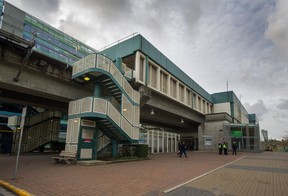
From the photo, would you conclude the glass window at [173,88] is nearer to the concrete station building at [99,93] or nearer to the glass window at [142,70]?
the concrete station building at [99,93]

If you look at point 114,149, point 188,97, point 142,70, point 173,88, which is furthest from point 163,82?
point 114,149

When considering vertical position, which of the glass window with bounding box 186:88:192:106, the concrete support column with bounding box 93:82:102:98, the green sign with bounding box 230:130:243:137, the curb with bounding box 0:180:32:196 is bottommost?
the curb with bounding box 0:180:32:196

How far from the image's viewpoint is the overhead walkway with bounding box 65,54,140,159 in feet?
45.3

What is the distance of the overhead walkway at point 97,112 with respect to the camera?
1380cm

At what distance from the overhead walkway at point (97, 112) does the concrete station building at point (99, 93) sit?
64 millimetres

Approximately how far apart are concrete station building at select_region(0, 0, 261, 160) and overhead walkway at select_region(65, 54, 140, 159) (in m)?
0.06

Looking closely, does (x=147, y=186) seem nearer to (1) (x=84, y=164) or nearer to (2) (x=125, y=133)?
(1) (x=84, y=164)

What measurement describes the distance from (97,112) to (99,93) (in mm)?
2296

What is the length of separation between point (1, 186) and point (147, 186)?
16.1 ft

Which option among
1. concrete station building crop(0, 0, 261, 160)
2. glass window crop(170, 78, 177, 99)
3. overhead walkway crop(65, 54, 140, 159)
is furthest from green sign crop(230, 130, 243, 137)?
overhead walkway crop(65, 54, 140, 159)

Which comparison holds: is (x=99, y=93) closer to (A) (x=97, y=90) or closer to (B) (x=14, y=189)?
(A) (x=97, y=90)

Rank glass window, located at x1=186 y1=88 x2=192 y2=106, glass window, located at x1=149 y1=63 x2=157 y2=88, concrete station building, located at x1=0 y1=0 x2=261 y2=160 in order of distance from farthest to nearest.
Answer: glass window, located at x1=186 y1=88 x2=192 y2=106 → glass window, located at x1=149 y1=63 x2=157 y2=88 → concrete station building, located at x1=0 y1=0 x2=261 y2=160

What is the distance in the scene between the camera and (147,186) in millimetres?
6918

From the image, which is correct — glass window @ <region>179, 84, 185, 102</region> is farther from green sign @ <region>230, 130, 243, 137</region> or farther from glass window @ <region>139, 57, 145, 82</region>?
green sign @ <region>230, 130, 243, 137</region>
